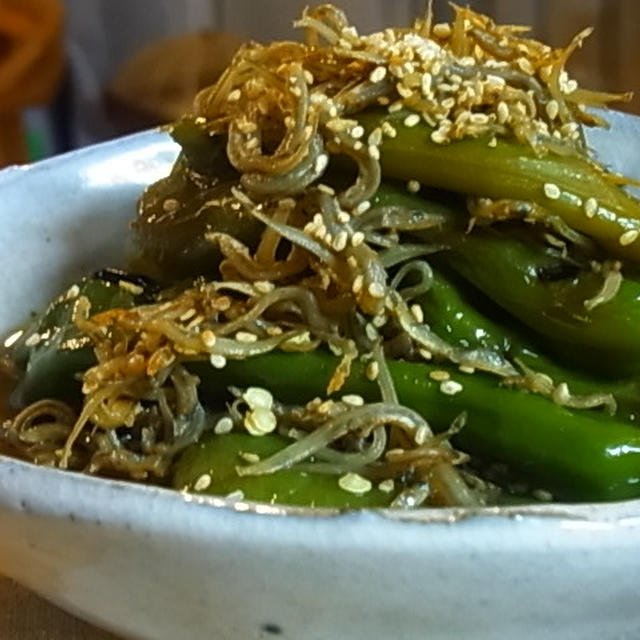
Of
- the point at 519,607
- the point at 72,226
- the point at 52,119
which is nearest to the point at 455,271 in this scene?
the point at 519,607

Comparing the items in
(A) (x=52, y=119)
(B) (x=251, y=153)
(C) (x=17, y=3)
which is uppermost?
(B) (x=251, y=153)

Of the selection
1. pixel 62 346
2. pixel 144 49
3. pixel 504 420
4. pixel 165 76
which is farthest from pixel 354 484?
pixel 144 49

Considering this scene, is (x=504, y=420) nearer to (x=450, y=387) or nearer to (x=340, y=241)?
(x=450, y=387)

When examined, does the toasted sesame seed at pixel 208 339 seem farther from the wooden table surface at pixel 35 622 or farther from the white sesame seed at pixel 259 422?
the wooden table surface at pixel 35 622

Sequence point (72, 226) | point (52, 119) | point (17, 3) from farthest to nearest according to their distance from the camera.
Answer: point (52, 119) → point (17, 3) → point (72, 226)

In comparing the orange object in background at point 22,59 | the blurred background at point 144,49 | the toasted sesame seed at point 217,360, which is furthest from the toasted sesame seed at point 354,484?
the orange object in background at point 22,59

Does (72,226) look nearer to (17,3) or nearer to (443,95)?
(443,95)
